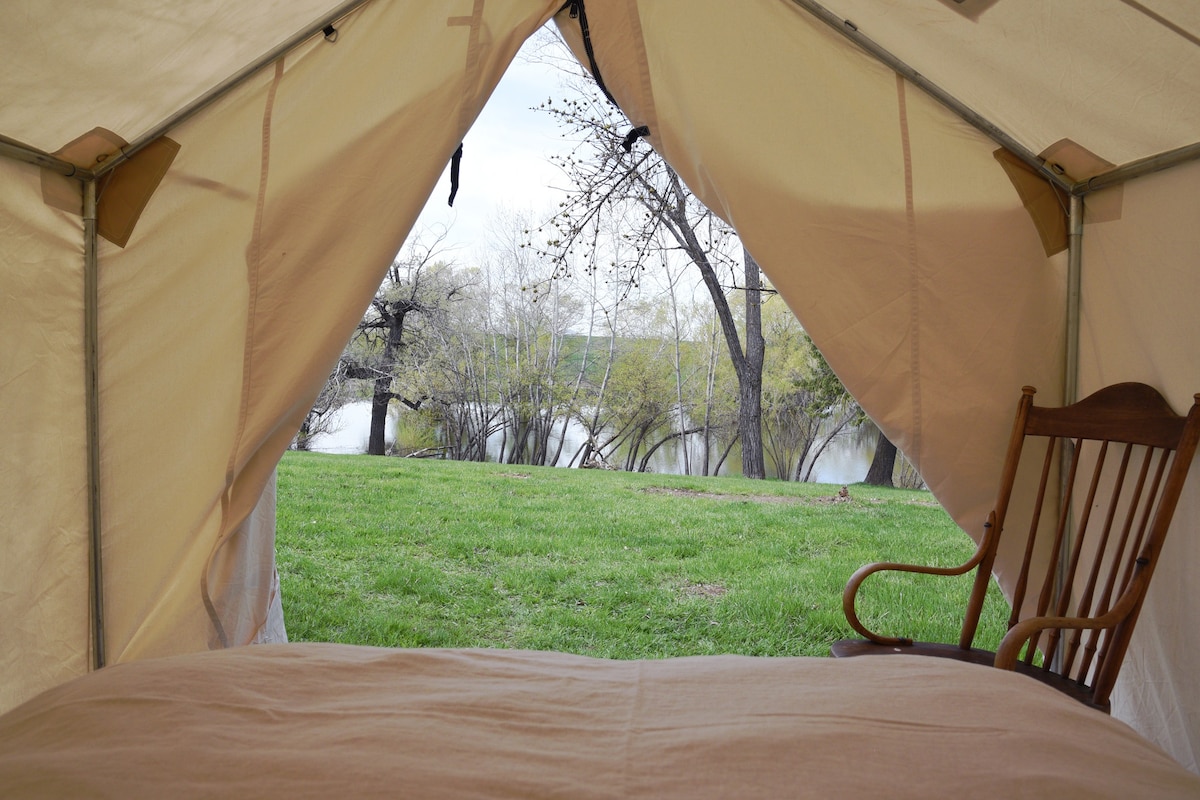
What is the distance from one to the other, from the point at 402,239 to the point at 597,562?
288 cm

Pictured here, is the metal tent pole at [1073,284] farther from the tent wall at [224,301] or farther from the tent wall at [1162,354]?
the tent wall at [224,301]

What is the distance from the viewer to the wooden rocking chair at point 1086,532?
1.80m

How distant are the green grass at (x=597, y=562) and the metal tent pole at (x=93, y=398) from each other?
1280mm

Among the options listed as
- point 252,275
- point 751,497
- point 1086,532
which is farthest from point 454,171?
point 751,497

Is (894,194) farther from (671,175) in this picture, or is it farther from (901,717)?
(671,175)

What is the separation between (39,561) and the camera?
2084 mm

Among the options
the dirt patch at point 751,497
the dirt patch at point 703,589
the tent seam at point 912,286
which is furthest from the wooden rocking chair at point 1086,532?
the dirt patch at point 751,497

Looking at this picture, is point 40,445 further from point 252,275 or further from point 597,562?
point 597,562

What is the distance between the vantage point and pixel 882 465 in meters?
8.39

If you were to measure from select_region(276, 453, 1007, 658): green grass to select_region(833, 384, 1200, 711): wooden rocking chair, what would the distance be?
131 cm

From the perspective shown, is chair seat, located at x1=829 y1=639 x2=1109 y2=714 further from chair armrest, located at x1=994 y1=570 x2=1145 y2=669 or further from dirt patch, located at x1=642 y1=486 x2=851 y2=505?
dirt patch, located at x1=642 y1=486 x2=851 y2=505

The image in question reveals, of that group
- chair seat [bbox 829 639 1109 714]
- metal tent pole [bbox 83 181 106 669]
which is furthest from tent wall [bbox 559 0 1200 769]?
metal tent pole [bbox 83 181 106 669]

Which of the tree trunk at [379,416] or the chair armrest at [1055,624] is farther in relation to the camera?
the tree trunk at [379,416]

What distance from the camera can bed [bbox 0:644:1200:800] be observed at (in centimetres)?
90
